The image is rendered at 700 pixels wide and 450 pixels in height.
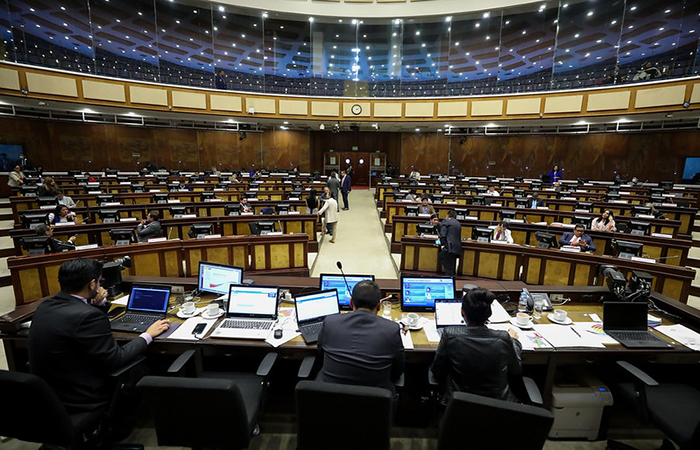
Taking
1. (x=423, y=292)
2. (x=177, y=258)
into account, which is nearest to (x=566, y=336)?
(x=423, y=292)

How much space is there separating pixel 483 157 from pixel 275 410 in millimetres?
16862

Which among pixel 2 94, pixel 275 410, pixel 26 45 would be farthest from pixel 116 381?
pixel 26 45

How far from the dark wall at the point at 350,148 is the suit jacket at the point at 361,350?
16401 millimetres

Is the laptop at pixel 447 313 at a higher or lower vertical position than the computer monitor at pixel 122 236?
lower

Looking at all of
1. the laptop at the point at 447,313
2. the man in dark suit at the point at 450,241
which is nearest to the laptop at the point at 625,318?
the laptop at the point at 447,313

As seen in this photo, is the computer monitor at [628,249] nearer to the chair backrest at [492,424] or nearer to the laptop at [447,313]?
the laptop at [447,313]

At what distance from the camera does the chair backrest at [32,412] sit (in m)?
1.71

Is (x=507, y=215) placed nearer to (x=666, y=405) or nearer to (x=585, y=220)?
(x=585, y=220)

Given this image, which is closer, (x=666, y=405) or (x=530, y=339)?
(x=666, y=405)

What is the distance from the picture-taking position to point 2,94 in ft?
31.8

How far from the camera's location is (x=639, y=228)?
20.6 ft

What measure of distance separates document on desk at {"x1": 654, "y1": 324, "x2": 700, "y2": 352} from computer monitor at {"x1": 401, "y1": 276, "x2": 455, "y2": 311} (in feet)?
5.81

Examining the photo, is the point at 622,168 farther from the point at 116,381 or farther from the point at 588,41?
the point at 116,381

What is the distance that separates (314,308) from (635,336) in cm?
266
